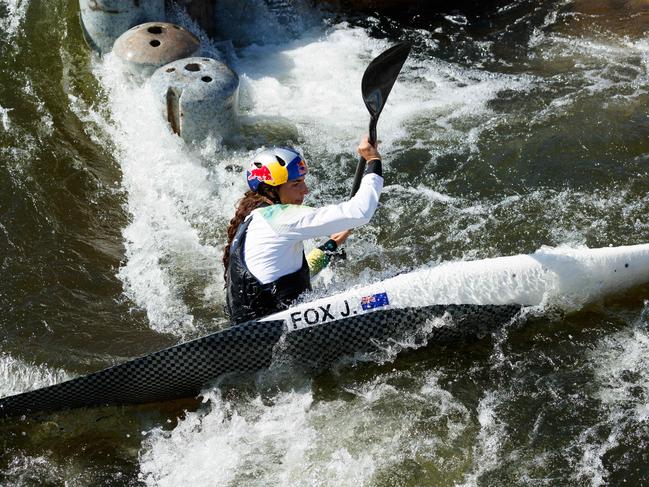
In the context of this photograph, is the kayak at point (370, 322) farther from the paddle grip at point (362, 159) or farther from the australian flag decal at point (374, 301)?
the paddle grip at point (362, 159)

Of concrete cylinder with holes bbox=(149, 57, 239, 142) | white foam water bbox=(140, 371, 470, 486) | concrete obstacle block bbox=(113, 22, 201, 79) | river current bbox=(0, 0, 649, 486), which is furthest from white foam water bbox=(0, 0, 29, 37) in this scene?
white foam water bbox=(140, 371, 470, 486)

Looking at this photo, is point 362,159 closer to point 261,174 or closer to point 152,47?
point 261,174

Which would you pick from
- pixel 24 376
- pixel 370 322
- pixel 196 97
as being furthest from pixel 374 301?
pixel 196 97

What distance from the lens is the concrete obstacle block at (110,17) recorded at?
24.8 ft

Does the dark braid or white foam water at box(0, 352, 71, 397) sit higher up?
the dark braid

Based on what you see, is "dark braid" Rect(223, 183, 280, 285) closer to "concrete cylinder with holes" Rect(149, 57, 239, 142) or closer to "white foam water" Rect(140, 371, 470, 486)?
"white foam water" Rect(140, 371, 470, 486)

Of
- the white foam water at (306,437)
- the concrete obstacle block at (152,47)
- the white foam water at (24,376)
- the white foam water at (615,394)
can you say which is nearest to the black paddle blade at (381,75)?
the white foam water at (306,437)

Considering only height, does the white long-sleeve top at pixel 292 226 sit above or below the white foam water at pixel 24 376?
above

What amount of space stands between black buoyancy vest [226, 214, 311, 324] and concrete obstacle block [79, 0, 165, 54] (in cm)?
435

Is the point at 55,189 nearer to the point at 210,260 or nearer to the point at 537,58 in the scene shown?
the point at 210,260

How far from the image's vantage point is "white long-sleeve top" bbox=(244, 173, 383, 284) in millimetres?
3781

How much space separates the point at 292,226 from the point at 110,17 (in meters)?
4.67

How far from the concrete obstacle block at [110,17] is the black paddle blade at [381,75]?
155 inches

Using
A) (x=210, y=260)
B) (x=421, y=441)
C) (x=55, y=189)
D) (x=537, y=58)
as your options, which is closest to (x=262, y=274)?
(x=421, y=441)
